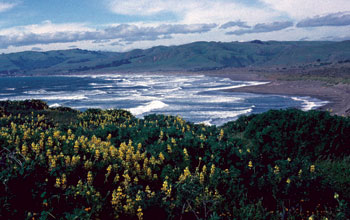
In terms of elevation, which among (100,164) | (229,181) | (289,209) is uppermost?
(100,164)

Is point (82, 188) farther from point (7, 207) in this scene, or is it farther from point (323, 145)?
point (323, 145)

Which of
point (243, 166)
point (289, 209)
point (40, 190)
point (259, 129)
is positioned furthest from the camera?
point (259, 129)

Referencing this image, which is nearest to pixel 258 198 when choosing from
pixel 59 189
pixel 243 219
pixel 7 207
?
pixel 243 219

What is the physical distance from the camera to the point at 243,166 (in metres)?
5.87

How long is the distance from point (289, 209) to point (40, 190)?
12.1 ft

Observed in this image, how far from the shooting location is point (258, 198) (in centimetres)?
531

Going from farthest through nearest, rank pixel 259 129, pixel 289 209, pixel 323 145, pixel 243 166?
pixel 259 129, pixel 323 145, pixel 243 166, pixel 289 209

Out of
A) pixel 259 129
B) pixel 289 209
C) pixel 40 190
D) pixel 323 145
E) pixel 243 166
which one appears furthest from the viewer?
pixel 259 129

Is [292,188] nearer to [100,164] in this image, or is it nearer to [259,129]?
[100,164]

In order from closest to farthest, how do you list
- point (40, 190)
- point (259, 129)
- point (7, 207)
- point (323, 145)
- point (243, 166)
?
point (7, 207), point (40, 190), point (243, 166), point (323, 145), point (259, 129)

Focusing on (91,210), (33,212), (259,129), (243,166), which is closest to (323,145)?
(259,129)

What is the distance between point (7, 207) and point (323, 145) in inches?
310

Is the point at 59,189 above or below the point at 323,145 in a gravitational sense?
above

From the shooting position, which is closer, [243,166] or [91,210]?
[91,210]
